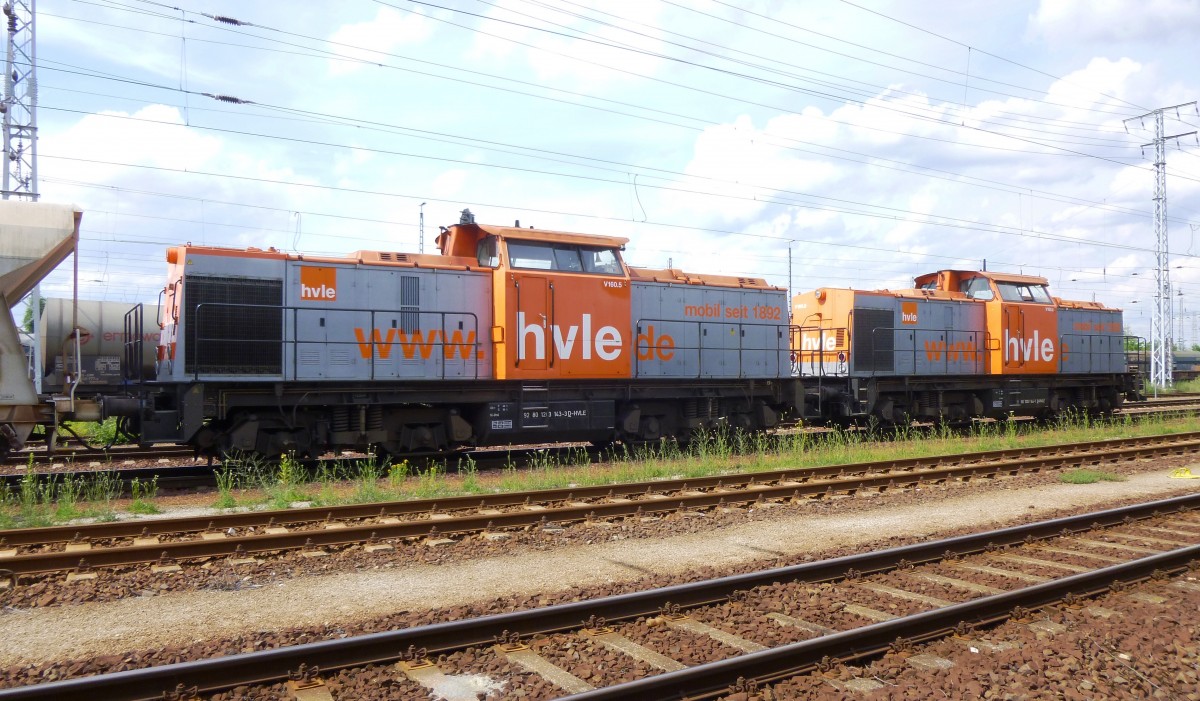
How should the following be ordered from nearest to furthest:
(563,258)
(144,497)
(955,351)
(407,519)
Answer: (407,519)
(144,497)
(563,258)
(955,351)

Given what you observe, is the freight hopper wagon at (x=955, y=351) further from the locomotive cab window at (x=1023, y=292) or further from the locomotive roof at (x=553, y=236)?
the locomotive roof at (x=553, y=236)

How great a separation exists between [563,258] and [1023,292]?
13.4 metres

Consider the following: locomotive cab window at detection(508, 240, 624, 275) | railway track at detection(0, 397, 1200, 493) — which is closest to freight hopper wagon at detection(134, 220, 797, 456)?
locomotive cab window at detection(508, 240, 624, 275)

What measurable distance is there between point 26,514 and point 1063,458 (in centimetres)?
1457

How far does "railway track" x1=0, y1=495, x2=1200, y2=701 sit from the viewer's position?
4293 millimetres

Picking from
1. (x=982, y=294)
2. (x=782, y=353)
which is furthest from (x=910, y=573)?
(x=982, y=294)

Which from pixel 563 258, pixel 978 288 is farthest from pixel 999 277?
pixel 563 258

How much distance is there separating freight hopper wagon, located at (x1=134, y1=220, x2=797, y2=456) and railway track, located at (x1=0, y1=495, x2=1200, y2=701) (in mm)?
6987

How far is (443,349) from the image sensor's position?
39.7ft

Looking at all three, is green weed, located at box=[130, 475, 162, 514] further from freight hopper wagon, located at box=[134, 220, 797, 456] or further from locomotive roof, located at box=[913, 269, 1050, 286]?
locomotive roof, located at box=[913, 269, 1050, 286]

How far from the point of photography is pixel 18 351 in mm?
9250

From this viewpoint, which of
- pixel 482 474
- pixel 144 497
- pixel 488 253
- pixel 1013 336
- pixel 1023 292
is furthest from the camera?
pixel 1023 292

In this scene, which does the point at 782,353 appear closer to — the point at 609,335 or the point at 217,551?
the point at 609,335

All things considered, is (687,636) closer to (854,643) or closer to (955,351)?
(854,643)
